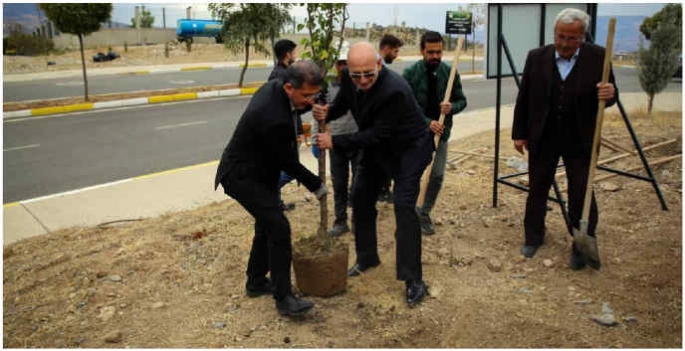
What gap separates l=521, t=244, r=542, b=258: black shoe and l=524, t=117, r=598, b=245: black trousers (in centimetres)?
3

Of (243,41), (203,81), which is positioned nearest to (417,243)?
(243,41)

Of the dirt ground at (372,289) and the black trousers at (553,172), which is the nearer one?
the dirt ground at (372,289)

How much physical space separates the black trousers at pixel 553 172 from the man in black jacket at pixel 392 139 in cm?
89

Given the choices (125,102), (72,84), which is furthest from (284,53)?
(72,84)

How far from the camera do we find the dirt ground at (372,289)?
3289mm

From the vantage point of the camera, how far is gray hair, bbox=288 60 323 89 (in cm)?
310

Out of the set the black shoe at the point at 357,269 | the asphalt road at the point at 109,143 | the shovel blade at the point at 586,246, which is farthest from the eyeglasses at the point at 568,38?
the asphalt road at the point at 109,143

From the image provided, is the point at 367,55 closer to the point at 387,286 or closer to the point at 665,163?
the point at 387,286

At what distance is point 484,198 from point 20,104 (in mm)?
12247

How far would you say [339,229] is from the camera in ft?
16.0

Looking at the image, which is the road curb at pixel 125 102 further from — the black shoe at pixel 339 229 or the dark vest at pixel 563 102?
the dark vest at pixel 563 102

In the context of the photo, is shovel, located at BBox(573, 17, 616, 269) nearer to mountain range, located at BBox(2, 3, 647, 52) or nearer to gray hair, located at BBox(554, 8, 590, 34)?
gray hair, located at BBox(554, 8, 590, 34)

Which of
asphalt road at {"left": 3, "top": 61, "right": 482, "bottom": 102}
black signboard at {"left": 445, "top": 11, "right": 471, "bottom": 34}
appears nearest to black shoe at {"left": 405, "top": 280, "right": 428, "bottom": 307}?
black signboard at {"left": 445, "top": 11, "right": 471, "bottom": 34}

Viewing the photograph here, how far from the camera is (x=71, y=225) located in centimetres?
559
